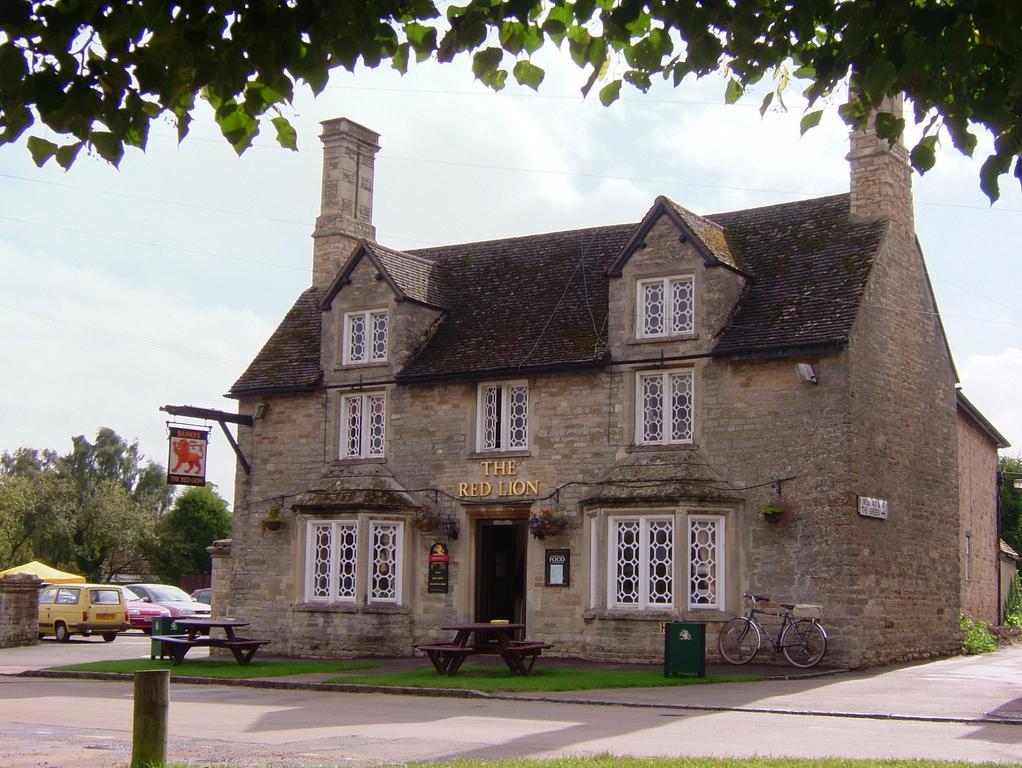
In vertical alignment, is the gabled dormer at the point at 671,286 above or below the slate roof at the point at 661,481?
above

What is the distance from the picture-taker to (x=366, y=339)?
28.2 meters

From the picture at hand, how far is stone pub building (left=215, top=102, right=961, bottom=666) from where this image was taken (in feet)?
76.0

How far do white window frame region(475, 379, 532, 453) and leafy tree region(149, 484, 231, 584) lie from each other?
142 feet

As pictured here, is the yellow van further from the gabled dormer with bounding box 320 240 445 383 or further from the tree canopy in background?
the tree canopy in background

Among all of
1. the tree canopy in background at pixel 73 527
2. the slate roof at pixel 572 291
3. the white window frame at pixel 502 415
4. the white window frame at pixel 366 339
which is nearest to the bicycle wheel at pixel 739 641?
the slate roof at pixel 572 291

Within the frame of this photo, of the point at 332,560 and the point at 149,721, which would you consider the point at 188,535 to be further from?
the point at 149,721

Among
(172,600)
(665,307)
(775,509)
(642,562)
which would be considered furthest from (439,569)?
(172,600)

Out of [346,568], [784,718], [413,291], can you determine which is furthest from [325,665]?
[784,718]

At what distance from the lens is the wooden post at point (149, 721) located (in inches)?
418

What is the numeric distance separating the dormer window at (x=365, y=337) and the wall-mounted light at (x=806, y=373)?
29.8ft

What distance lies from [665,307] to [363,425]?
23.7 ft

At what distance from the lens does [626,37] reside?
791cm

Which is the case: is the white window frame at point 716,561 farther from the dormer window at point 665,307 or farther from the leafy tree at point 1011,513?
the leafy tree at point 1011,513

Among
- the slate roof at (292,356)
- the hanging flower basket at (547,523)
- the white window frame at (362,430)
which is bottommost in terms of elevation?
the hanging flower basket at (547,523)
